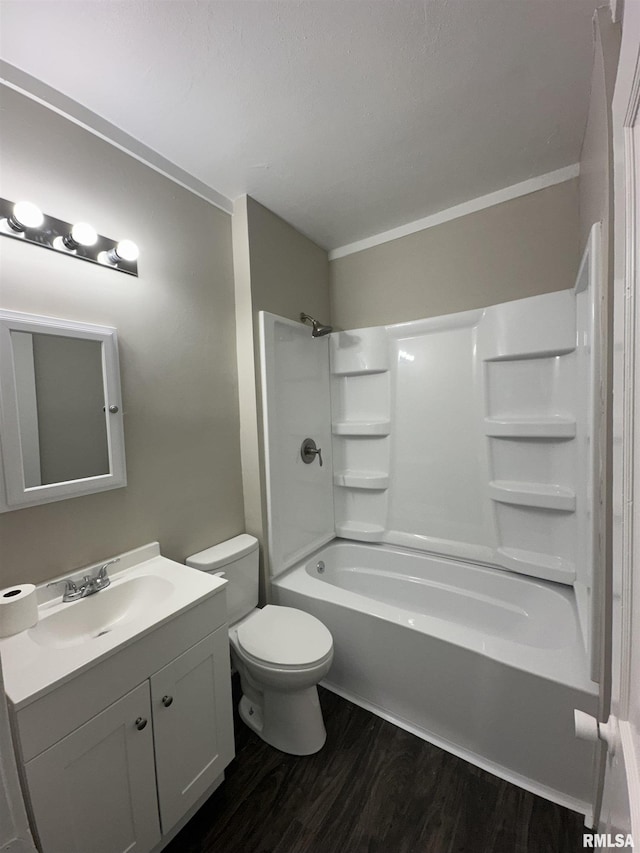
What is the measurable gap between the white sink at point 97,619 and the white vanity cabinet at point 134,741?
32mm

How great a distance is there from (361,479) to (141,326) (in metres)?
1.58

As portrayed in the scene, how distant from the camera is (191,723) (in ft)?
3.70

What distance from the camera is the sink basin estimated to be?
3.49 ft

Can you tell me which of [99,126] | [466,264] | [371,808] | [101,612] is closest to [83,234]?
[99,126]

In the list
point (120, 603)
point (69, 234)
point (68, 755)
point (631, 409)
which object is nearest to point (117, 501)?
point (120, 603)

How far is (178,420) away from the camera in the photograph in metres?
1.57

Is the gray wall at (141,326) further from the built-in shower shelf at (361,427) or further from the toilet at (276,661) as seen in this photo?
the built-in shower shelf at (361,427)

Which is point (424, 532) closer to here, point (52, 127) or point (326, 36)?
point (326, 36)

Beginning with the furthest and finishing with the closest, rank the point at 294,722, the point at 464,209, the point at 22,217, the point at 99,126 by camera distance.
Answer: the point at 464,209 < the point at 294,722 < the point at 99,126 < the point at 22,217

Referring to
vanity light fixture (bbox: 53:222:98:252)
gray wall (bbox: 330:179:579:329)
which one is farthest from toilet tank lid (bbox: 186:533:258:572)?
gray wall (bbox: 330:179:579:329)

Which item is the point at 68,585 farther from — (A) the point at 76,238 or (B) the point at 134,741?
(A) the point at 76,238

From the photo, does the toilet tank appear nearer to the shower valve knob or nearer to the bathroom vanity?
the bathroom vanity

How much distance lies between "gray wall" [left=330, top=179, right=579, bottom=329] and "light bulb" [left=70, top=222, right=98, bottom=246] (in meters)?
1.55

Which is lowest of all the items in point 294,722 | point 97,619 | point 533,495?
point 294,722
